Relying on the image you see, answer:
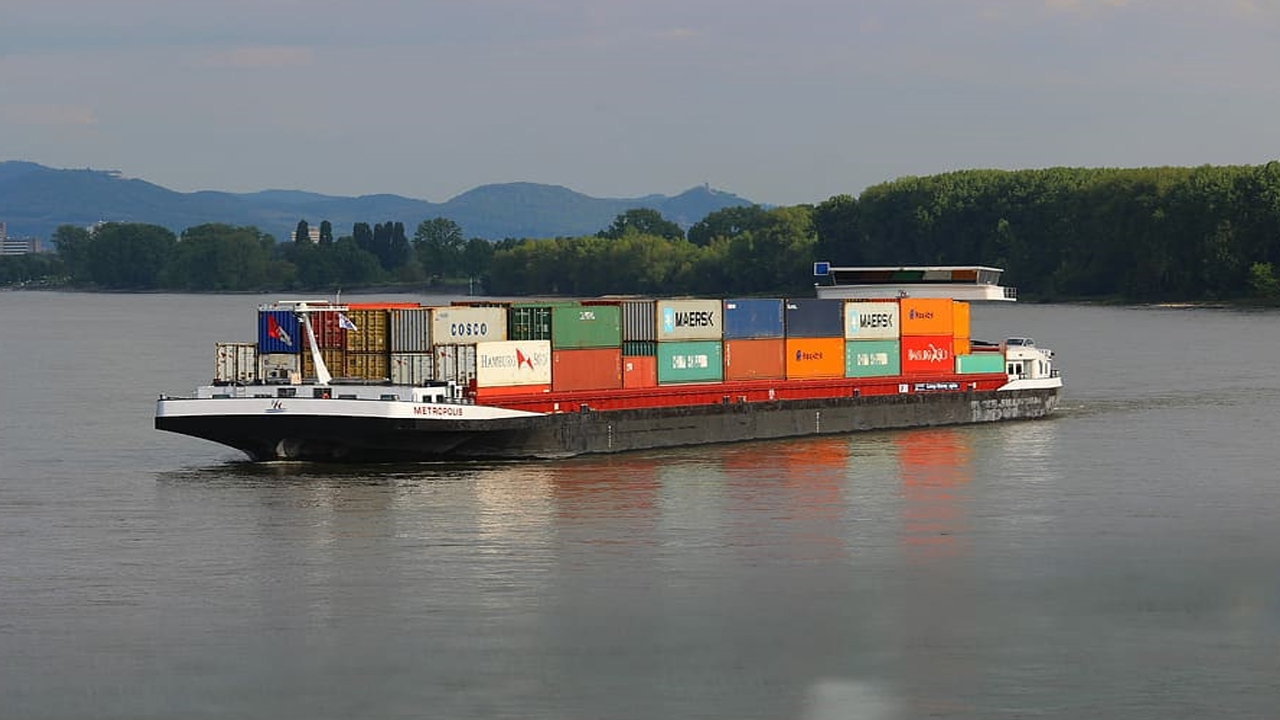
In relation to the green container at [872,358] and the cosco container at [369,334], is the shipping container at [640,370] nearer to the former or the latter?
the cosco container at [369,334]

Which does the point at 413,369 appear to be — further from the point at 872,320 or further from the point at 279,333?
the point at 872,320

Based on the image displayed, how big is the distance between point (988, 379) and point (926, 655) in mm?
39522

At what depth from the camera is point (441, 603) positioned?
33.9m

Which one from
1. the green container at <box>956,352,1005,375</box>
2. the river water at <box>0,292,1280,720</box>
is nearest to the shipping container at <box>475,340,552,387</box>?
the river water at <box>0,292,1280,720</box>

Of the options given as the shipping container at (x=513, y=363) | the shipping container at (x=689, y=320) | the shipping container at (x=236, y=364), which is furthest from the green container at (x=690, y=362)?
the shipping container at (x=236, y=364)

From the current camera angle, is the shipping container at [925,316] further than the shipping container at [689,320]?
Yes

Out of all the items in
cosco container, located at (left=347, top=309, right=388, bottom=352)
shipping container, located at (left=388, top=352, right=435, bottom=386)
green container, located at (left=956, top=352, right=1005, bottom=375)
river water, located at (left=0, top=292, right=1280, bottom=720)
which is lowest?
river water, located at (left=0, top=292, right=1280, bottom=720)

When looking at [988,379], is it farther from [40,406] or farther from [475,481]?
[40,406]

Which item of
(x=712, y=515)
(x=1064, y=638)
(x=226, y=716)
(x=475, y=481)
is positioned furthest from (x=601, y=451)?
(x=226, y=716)

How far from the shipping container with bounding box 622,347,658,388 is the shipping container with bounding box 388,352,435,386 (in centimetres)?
717

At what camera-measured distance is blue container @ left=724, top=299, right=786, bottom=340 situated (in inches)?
2349

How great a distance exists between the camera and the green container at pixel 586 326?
180 ft

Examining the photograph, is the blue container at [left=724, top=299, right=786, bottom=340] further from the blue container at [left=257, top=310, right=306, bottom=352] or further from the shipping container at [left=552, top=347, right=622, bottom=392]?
the blue container at [left=257, top=310, right=306, bottom=352]

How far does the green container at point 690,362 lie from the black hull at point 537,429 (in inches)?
46.0
